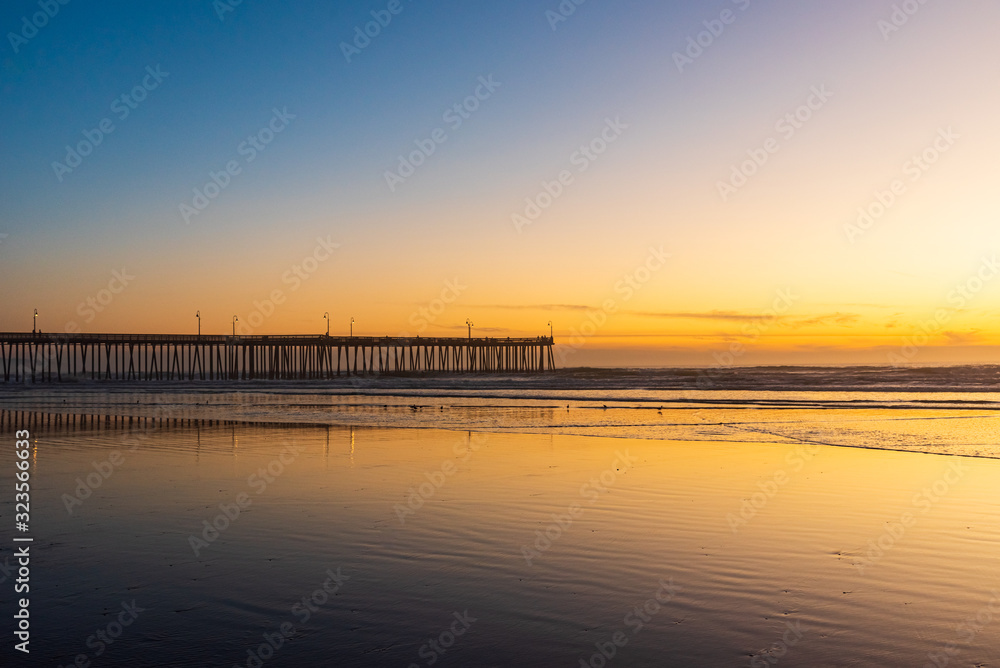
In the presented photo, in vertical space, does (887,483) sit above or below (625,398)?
below

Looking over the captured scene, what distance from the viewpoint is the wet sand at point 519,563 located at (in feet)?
16.5

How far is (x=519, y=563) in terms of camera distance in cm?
706

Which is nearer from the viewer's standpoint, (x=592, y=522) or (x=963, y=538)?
(x=963, y=538)

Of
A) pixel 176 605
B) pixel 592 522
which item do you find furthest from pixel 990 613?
pixel 176 605

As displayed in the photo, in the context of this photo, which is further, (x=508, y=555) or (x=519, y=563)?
(x=508, y=555)

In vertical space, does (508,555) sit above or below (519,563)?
above

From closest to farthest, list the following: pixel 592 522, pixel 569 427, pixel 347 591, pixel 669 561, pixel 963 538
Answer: pixel 347 591, pixel 669 561, pixel 963 538, pixel 592 522, pixel 569 427

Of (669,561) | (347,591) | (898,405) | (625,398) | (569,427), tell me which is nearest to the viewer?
(347,591)

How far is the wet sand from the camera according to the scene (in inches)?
198

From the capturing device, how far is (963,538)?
A: 317 inches

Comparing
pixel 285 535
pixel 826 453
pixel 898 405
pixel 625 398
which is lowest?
pixel 285 535

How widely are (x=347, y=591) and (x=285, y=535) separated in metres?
2.28

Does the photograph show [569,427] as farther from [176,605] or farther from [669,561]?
[176,605]

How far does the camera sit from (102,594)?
236 inches
